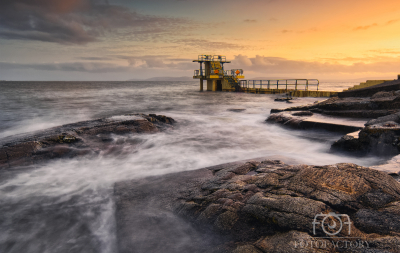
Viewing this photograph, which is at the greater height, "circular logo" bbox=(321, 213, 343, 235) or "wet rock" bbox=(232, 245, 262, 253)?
"circular logo" bbox=(321, 213, 343, 235)

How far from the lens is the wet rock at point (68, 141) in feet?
18.6

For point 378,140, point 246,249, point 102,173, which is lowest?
point 102,173

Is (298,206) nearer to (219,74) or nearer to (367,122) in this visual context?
(367,122)

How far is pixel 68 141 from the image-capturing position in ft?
21.6

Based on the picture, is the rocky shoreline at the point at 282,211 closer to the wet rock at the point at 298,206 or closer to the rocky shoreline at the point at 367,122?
the wet rock at the point at 298,206

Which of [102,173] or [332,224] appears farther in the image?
[102,173]

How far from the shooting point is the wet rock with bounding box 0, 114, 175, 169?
5.66m

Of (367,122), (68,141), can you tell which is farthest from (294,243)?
(68,141)

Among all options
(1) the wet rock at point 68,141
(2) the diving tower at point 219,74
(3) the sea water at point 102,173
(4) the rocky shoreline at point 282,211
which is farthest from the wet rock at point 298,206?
(2) the diving tower at point 219,74

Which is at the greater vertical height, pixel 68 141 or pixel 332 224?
pixel 332 224

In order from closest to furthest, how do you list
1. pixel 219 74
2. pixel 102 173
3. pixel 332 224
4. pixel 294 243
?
pixel 294 243 < pixel 332 224 < pixel 102 173 < pixel 219 74

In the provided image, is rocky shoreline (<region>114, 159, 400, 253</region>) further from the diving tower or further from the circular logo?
the diving tower

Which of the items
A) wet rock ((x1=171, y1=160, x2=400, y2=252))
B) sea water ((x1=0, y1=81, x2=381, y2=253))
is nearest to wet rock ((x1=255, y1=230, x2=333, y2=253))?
wet rock ((x1=171, y1=160, x2=400, y2=252))

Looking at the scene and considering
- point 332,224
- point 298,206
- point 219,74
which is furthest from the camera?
Result: point 219,74
